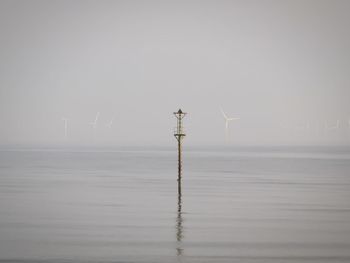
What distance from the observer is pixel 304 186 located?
85.9 meters

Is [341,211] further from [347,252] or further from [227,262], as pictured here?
[227,262]

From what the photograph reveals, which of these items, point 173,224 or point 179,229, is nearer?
point 179,229

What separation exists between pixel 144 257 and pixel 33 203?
29.5m

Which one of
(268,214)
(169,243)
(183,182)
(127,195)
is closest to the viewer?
(169,243)

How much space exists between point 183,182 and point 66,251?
189 feet

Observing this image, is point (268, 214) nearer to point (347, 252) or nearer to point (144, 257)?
point (347, 252)

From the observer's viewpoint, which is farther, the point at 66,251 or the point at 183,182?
the point at 183,182

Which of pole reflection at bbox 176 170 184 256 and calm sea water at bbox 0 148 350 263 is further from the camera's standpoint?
pole reflection at bbox 176 170 184 256

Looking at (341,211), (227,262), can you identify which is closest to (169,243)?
(227,262)

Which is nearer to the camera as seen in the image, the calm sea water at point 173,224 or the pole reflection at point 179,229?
the calm sea water at point 173,224

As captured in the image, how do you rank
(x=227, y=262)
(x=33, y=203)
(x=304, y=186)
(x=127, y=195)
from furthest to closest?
(x=304, y=186)
(x=127, y=195)
(x=33, y=203)
(x=227, y=262)

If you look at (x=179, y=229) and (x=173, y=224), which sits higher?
(x=173, y=224)

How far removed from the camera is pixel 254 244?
38.3 meters

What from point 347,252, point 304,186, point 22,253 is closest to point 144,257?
point 22,253
